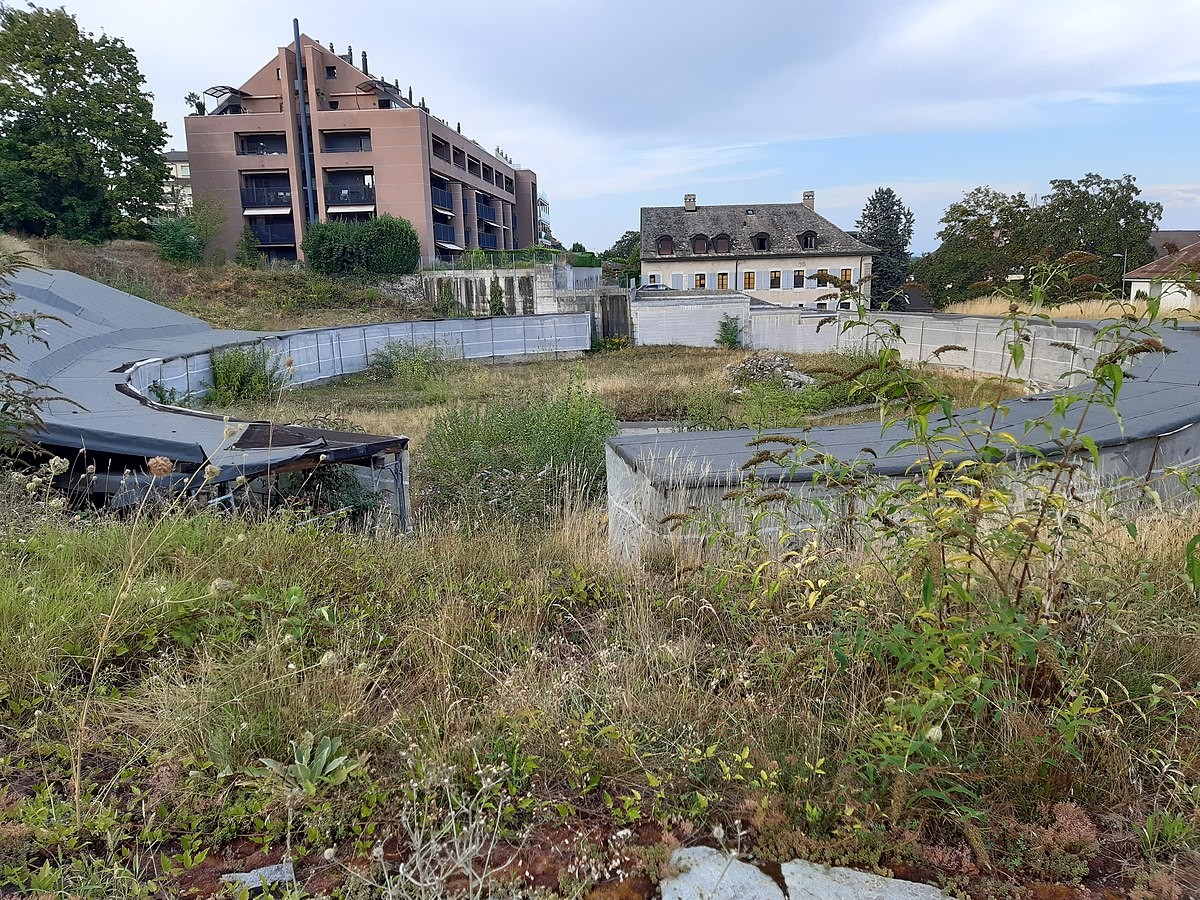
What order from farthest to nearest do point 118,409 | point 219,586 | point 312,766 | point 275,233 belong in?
point 275,233 < point 118,409 < point 219,586 < point 312,766

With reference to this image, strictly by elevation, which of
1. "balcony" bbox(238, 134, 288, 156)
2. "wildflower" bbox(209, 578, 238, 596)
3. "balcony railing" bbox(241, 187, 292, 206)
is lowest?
"wildflower" bbox(209, 578, 238, 596)

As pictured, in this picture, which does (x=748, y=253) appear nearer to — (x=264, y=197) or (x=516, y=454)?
(x=264, y=197)

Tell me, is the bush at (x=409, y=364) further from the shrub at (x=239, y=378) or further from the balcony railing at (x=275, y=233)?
the balcony railing at (x=275, y=233)

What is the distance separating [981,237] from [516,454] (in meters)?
51.0

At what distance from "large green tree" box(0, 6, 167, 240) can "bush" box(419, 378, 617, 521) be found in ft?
101

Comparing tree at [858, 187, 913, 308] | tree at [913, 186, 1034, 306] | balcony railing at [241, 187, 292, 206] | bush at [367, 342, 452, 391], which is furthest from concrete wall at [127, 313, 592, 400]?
tree at [858, 187, 913, 308]

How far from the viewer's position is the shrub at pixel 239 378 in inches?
574

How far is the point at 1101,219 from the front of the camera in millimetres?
45000

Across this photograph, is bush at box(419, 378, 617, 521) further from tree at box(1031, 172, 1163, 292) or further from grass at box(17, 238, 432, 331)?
tree at box(1031, 172, 1163, 292)

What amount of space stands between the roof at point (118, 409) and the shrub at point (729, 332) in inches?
698

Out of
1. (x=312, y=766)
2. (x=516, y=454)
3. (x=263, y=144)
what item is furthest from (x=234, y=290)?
(x=312, y=766)

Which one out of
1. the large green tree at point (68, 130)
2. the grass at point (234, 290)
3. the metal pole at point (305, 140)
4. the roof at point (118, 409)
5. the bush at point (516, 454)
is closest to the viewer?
the roof at point (118, 409)

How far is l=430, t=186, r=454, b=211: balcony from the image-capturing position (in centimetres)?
4238

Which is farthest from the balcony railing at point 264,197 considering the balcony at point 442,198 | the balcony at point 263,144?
the balcony at point 442,198
